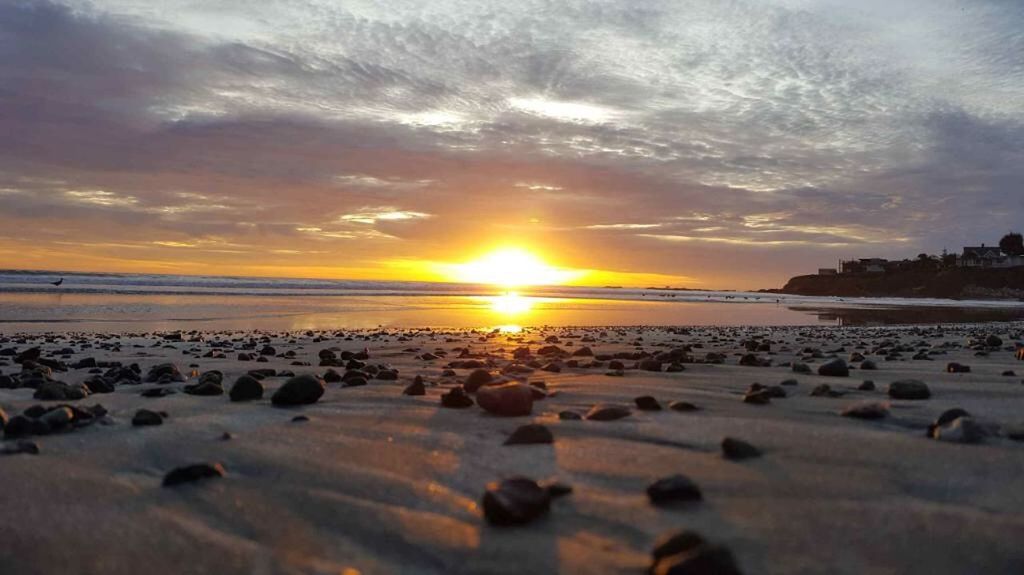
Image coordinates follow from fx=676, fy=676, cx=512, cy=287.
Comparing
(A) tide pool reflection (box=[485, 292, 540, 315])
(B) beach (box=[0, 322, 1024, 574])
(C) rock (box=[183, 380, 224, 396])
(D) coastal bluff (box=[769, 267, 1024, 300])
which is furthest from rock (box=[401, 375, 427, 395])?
(D) coastal bluff (box=[769, 267, 1024, 300])

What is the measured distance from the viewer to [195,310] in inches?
770

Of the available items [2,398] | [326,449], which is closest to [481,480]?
[326,449]

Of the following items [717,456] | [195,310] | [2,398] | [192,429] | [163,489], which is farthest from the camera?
[195,310]

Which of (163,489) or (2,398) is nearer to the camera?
(163,489)

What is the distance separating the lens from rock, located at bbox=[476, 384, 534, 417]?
10.8 ft

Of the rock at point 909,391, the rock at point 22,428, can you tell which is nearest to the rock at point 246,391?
the rock at point 22,428

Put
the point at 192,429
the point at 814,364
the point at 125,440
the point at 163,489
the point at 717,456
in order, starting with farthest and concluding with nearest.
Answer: the point at 814,364 → the point at 192,429 → the point at 125,440 → the point at 717,456 → the point at 163,489

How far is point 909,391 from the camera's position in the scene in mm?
3787

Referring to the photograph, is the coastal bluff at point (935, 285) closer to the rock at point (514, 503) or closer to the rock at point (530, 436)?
the rock at point (530, 436)

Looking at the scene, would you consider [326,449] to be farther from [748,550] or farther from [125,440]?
[748,550]

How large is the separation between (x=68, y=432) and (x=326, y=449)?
1.32 meters

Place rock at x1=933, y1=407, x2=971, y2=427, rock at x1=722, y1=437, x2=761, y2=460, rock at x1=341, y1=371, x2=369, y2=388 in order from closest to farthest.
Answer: rock at x1=722, y1=437, x2=761, y2=460 < rock at x1=933, y1=407, x2=971, y2=427 < rock at x1=341, y1=371, x2=369, y2=388

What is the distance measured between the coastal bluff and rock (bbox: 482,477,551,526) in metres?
69.6

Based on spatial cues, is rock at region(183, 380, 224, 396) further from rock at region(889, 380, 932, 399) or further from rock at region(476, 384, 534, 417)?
rock at region(889, 380, 932, 399)
